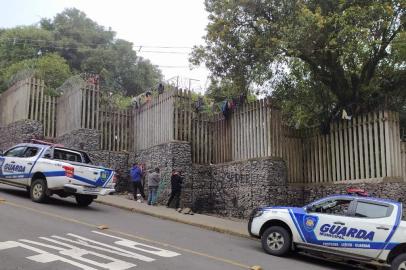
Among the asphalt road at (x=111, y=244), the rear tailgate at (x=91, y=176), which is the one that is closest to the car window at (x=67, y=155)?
the rear tailgate at (x=91, y=176)

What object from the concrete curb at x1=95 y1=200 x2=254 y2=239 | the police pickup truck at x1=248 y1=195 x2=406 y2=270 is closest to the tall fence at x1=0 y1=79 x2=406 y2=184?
the concrete curb at x1=95 y1=200 x2=254 y2=239

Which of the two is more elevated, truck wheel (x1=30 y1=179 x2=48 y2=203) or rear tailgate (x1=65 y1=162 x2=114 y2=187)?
rear tailgate (x1=65 y1=162 x2=114 y2=187)

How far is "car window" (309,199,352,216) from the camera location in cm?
1055

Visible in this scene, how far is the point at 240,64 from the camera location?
678 inches

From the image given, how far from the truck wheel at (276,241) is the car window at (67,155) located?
286 inches

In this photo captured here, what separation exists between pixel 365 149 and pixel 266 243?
621 cm

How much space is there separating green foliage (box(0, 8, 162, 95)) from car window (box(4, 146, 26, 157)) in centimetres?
2534

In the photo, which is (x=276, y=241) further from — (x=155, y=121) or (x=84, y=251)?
(x=155, y=121)

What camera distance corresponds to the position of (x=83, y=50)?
1843 inches

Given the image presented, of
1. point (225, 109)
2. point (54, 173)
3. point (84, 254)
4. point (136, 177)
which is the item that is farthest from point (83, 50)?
point (84, 254)

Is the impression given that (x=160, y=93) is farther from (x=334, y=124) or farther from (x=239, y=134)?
(x=334, y=124)

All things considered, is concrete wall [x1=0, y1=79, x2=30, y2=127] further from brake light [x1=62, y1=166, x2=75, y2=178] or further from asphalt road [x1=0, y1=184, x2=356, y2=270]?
brake light [x1=62, y1=166, x2=75, y2=178]

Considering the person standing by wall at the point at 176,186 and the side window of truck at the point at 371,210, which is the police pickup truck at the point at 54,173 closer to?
the person standing by wall at the point at 176,186

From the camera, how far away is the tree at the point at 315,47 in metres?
14.6
